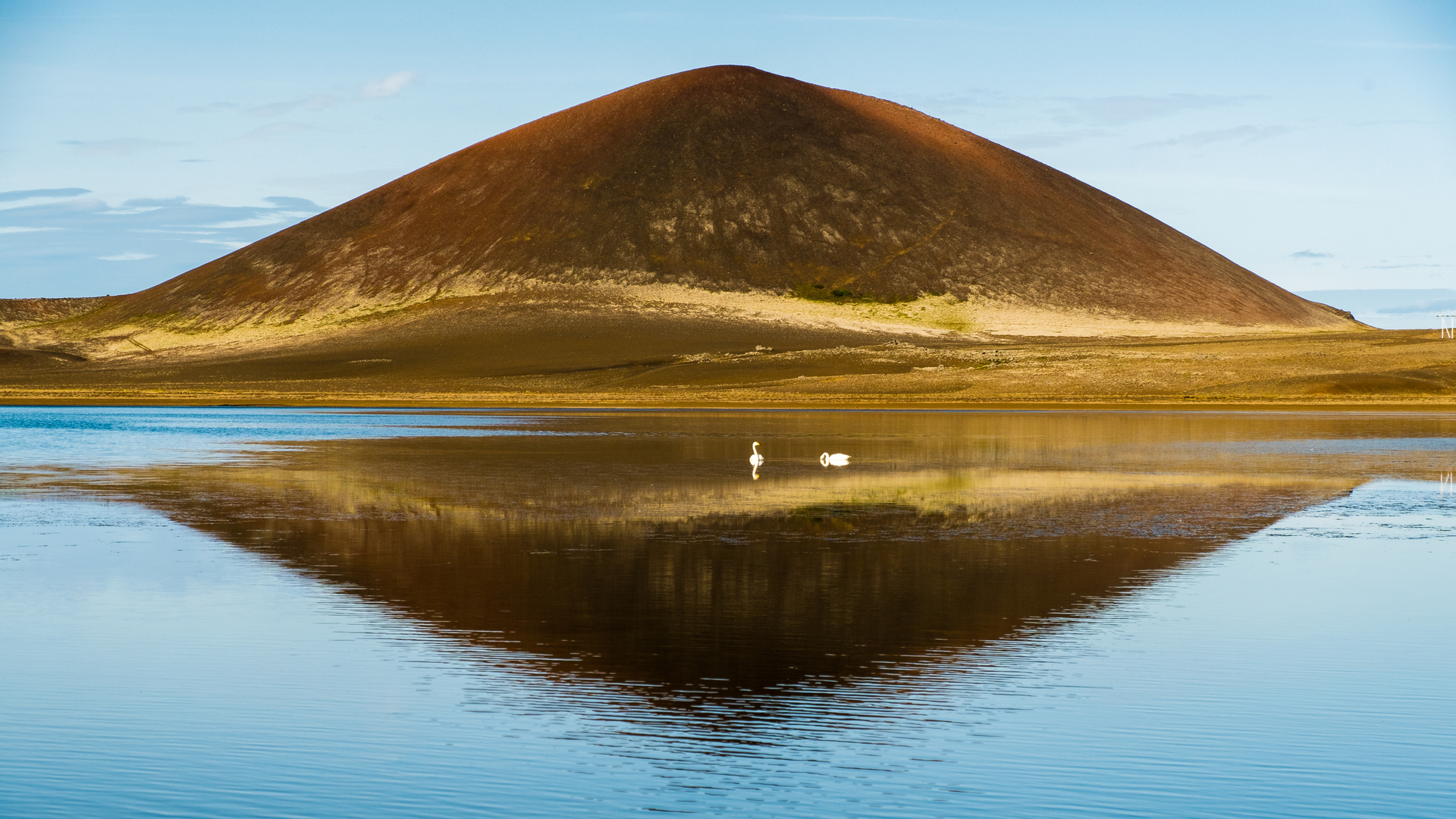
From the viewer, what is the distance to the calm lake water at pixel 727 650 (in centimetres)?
884

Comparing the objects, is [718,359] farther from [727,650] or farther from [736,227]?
[727,650]

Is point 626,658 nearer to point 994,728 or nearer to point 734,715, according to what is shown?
point 734,715

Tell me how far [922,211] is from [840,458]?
143 meters

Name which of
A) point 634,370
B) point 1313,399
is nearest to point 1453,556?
point 1313,399

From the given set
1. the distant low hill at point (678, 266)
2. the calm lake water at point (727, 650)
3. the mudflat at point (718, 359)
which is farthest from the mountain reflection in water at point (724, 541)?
the distant low hill at point (678, 266)

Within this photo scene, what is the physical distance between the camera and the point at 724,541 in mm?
19734

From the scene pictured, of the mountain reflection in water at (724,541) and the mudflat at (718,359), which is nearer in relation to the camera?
the mountain reflection in water at (724,541)

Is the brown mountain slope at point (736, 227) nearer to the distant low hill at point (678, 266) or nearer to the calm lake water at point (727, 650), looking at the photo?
the distant low hill at point (678, 266)

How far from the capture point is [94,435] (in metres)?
50.0

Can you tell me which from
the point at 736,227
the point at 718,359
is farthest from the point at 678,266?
the point at 718,359

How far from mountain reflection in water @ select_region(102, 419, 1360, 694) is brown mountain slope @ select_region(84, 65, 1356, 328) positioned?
12612cm

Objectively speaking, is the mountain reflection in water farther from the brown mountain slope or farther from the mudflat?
the brown mountain slope

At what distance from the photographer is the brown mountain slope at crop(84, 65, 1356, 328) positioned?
160750 mm

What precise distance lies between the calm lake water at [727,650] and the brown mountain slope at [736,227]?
134157mm
